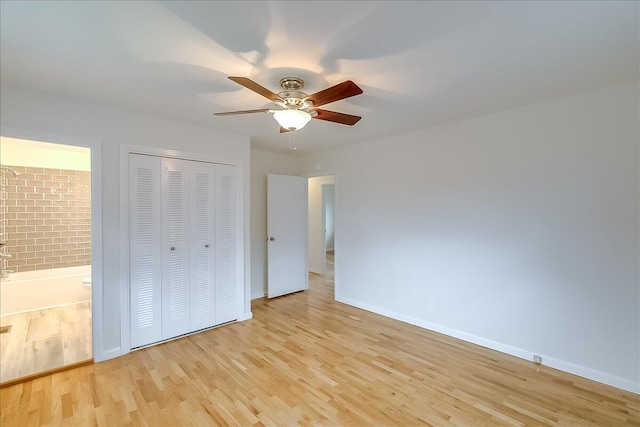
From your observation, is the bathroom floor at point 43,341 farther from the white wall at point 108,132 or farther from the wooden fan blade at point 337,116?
the wooden fan blade at point 337,116

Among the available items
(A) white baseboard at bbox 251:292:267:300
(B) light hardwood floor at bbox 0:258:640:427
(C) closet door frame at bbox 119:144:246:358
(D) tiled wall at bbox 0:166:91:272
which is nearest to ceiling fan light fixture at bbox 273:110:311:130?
(C) closet door frame at bbox 119:144:246:358

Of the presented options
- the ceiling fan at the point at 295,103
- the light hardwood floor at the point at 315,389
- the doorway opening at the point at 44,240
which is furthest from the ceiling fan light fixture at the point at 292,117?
the doorway opening at the point at 44,240

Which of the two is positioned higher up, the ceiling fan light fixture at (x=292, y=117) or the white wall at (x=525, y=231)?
the ceiling fan light fixture at (x=292, y=117)

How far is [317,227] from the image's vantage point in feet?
20.4

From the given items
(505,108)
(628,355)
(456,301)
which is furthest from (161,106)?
(628,355)

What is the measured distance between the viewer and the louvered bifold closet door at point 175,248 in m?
2.96

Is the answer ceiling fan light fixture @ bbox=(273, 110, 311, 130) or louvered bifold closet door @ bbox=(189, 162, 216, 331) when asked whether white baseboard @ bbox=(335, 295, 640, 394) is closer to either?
louvered bifold closet door @ bbox=(189, 162, 216, 331)

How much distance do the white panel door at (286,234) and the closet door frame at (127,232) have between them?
87 centimetres

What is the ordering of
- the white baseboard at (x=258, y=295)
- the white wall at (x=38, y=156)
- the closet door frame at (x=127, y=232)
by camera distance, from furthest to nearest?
the white baseboard at (x=258, y=295) < the white wall at (x=38, y=156) < the closet door frame at (x=127, y=232)

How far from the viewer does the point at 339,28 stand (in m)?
1.48

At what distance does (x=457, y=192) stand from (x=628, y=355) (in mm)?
1833

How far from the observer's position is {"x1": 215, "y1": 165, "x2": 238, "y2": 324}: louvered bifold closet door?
132 inches

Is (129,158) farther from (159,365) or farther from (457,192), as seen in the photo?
(457,192)

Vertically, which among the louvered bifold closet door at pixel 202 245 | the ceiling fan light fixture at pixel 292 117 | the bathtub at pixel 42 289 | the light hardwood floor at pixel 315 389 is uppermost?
the ceiling fan light fixture at pixel 292 117
